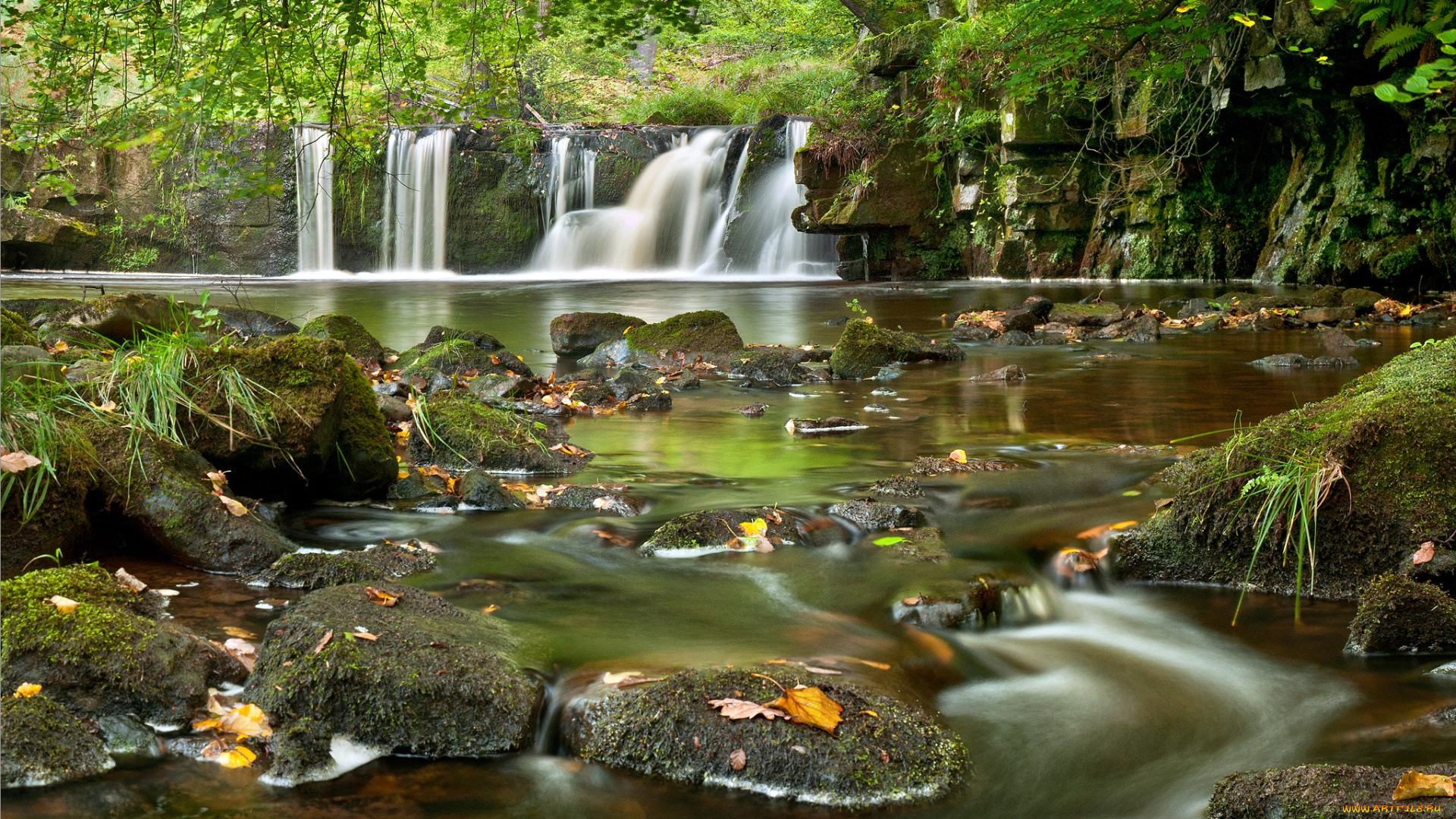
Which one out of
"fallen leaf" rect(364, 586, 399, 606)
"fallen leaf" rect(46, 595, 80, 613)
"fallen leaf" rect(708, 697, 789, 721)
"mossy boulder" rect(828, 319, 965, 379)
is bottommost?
"fallen leaf" rect(708, 697, 789, 721)

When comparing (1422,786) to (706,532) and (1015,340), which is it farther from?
(1015,340)

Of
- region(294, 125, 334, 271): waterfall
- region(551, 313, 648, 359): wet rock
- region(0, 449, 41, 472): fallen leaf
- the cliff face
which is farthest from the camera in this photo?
region(294, 125, 334, 271): waterfall

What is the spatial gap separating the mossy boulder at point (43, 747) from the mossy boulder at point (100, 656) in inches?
4.3

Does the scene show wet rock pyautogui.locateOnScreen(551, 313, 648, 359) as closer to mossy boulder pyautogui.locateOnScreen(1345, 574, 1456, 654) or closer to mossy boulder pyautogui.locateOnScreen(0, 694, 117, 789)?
mossy boulder pyautogui.locateOnScreen(1345, 574, 1456, 654)

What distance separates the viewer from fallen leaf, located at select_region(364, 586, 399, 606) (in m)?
3.18

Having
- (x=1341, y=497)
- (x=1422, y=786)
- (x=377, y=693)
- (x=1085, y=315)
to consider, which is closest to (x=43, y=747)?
(x=377, y=693)

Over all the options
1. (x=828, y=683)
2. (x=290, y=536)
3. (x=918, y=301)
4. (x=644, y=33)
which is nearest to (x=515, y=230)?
(x=918, y=301)

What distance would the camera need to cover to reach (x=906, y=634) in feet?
11.6

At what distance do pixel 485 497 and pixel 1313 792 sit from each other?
3503mm

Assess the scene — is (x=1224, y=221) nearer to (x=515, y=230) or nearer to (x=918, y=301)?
(x=918, y=301)

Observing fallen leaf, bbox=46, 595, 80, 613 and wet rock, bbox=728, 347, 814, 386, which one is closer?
fallen leaf, bbox=46, 595, 80, 613

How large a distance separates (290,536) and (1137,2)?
10.6 metres

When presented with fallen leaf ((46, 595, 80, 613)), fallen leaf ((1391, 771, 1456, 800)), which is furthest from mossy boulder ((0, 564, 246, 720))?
fallen leaf ((1391, 771, 1456, 800))

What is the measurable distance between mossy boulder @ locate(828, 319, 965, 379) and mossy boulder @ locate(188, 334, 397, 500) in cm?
512
